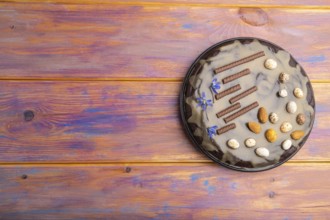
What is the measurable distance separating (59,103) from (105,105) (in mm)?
92

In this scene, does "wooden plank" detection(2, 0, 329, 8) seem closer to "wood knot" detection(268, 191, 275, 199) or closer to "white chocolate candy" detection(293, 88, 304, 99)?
"white chocolate candy" detection(293, 88, 304, 99)

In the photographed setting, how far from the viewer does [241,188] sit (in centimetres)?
74

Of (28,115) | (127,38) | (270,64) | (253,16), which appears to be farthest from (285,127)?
(28,115)

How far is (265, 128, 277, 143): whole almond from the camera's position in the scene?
2.32 ft

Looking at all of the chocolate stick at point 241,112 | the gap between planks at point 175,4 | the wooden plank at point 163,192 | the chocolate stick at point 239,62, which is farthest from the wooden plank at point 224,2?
the wooden plank at point 163,192

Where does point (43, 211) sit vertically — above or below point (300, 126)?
below

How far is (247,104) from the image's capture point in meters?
0.72

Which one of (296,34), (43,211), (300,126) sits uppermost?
(296,34)

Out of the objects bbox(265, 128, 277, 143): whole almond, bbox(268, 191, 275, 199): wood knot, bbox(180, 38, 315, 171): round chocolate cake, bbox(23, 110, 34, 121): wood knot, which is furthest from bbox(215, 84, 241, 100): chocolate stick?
bbox(23, 110, 34, 121): wood knot

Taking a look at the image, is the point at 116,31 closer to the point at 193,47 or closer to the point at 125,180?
the point at 193,47

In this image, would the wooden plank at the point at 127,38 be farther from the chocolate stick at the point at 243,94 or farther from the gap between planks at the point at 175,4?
the chocolate stick at the point at 243,94

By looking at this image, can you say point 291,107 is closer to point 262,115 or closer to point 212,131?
point 262,115

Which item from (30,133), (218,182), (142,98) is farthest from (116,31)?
(218,182)

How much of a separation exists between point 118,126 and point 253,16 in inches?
14.6
